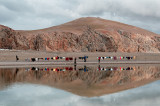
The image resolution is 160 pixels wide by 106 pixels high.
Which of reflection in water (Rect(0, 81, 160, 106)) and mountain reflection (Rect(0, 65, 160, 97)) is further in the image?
mountain reflection (Rect(0, 65, 160, 97))

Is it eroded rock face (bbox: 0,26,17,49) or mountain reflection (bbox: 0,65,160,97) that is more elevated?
eroded rock face (bbox: 0,26,17,49)

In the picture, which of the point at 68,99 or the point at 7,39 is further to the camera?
the point at 7,39

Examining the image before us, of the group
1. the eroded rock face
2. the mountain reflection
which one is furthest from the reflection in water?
the eroded rock face

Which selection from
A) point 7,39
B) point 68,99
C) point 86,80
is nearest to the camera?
point 68,99

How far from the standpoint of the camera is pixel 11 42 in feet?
185

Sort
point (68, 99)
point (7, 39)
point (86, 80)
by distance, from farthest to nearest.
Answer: point (7, 39) → point (86, 80) → point (68, 99)

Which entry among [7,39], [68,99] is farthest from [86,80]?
[7,39]

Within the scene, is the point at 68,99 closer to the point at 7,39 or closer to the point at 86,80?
the point at 86,80

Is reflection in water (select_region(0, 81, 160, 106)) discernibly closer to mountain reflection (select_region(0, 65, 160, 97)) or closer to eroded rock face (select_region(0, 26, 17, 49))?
mountain reflection (select_region(0, 65, 160, 97))

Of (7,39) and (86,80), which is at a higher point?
(7,39)

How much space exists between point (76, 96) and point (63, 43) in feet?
191

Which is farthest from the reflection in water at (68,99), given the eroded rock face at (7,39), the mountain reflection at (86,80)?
the eroded rock face at (7,39)

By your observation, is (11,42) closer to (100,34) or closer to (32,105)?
(100,34)

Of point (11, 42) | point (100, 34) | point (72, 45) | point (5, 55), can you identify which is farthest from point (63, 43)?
point (5, 55)
